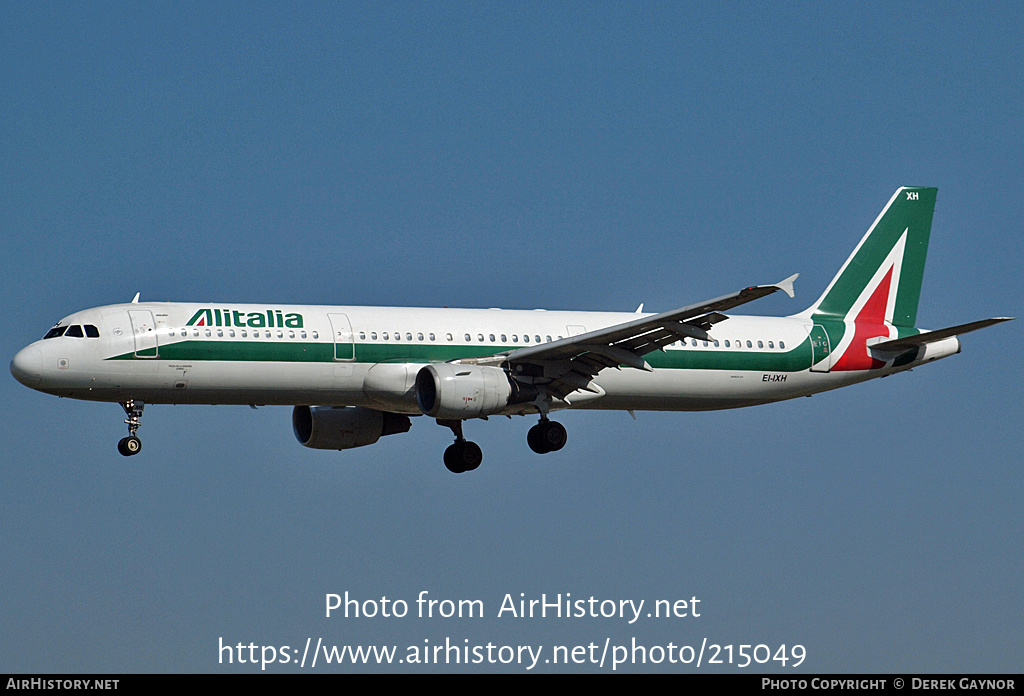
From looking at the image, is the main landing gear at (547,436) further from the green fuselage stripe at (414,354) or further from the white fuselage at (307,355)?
the green fuselage stripe at (414,354)

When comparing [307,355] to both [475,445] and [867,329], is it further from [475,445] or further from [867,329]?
[867,329]

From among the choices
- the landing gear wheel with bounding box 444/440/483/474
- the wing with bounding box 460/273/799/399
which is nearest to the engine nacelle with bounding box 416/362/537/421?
the wing with bounding box 460/273/799/399

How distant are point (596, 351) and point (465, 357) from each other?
3970 mm

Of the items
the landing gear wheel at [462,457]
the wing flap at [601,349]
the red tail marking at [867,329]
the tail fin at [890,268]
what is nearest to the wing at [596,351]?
the wing flap at [601,349]

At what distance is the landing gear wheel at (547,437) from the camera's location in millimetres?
46312

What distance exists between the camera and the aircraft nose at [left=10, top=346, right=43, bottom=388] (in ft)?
134

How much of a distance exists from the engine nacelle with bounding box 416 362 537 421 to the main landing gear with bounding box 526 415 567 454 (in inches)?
121

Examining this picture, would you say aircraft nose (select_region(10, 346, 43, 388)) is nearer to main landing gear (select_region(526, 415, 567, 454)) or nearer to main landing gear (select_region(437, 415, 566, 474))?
main landing gear (select_region(437, 415, 566, 474))

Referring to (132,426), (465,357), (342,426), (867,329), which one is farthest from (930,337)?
(132,426)

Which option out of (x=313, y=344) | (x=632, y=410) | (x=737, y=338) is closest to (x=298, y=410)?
(x=313, y=344)

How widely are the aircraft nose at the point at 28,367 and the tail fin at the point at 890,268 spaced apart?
24.7 meters

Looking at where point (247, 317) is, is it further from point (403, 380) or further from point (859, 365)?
point (859, 365)

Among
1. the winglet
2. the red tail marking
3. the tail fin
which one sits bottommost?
the winglet
